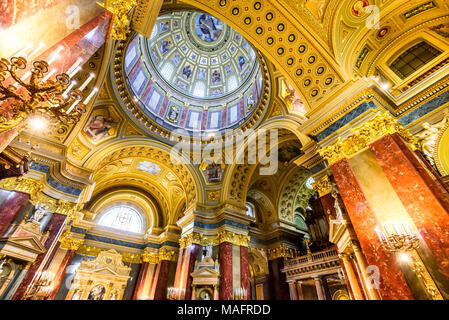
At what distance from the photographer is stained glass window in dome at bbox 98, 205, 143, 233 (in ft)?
52.7

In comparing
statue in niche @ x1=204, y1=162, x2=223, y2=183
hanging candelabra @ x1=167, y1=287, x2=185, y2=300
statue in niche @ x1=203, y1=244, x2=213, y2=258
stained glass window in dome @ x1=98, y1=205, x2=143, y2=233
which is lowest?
hanging candelabra @ x1=167, y1=287, x2=185, y2=300

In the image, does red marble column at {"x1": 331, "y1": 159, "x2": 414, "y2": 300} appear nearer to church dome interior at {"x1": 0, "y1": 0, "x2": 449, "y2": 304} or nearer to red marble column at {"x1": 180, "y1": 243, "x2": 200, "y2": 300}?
church dome interior at {"x1": 0, "y1": 0, "x2": 449, "y2": 304}

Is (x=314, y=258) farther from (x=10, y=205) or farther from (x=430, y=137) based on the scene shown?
(x=10, y=205)

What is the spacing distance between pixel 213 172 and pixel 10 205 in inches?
370

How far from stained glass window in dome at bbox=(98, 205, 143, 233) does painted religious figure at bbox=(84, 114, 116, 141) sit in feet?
25.0

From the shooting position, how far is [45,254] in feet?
24.4

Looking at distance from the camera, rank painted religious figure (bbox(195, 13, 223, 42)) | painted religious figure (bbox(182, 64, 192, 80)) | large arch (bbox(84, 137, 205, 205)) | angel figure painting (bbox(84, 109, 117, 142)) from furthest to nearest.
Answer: painted religious figure (bbox(182, 64, 192, 80)), painted religious figure (bbox(195, 13, 223, 42)), large arch (bbox(84, 137, 205, 205)), angel figure painting (bbox(84, 109, 117, 142))

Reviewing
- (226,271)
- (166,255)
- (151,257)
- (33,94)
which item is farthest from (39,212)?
(151,257)

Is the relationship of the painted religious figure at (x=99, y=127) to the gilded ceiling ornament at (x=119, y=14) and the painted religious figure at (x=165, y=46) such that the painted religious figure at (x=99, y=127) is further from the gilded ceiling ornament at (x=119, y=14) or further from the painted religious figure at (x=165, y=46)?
the painted religious figure at (x=165, y=46)

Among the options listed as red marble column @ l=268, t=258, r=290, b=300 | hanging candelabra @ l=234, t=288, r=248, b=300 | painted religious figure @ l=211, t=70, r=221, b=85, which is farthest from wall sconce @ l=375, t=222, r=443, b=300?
painted religious figure @ l=211, t=70, r=221, b=85

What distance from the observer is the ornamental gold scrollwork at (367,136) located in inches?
205

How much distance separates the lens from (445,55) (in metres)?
6.30

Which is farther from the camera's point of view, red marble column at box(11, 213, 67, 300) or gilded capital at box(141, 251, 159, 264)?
gilded capital at box(141, 251, 159, 264)

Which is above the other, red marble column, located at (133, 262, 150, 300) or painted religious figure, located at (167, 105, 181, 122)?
painted religious figure, located at (167, 105, 181, 122)
